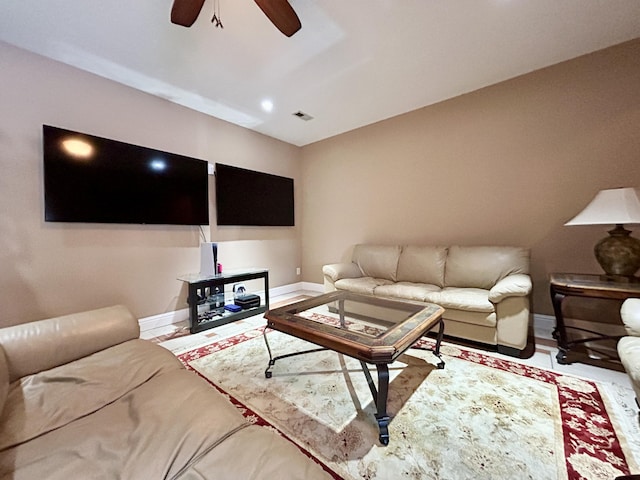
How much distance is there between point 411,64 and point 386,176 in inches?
58.5

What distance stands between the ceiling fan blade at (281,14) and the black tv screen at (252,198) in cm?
214

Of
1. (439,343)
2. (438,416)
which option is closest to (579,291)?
(439,343)

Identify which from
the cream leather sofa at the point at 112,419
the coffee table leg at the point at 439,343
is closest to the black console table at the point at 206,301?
the cream leather sofa at the point at 112,419

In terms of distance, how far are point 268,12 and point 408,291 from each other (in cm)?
251

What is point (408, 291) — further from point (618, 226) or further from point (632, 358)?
point (618, 226)

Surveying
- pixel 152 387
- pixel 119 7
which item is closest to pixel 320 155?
pixel 119 7

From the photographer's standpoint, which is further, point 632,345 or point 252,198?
point 252,198

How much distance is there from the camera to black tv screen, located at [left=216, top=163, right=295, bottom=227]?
3.51 meters

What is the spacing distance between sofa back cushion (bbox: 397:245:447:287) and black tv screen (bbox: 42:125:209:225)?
261 centimetres

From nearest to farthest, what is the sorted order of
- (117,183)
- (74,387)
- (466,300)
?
(74,387)
(466,300)
(117,183)

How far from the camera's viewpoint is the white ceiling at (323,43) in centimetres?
186

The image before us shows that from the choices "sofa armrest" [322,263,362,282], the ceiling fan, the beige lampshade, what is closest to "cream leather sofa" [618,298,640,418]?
the beige lampshade

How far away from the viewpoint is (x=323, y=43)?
7.15ft

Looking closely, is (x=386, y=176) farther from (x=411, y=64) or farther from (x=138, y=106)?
(x=138, y=106)
